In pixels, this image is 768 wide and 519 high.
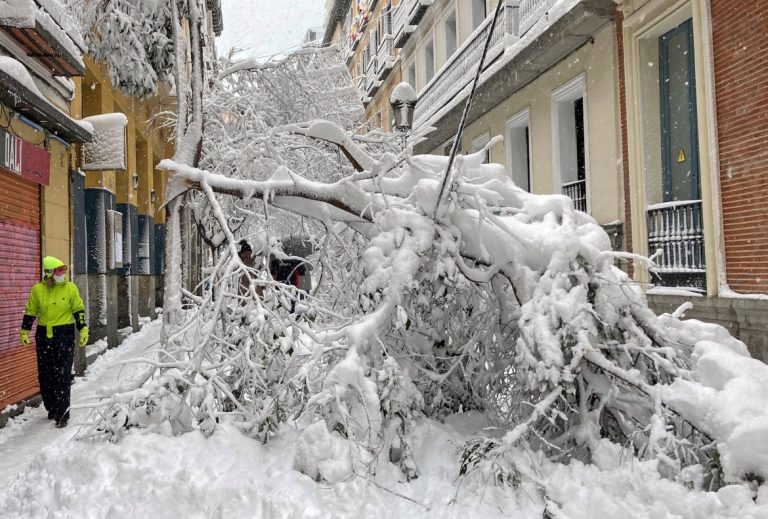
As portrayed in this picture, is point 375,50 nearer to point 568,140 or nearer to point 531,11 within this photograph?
point 531,11

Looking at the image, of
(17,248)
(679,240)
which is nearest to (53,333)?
(17,248)

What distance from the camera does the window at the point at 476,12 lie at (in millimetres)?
16203

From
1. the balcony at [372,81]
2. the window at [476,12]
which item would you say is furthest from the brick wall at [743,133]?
the balcony at [372,81]

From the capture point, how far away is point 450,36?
1906 cm

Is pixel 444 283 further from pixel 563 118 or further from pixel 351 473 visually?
pixel 563 118

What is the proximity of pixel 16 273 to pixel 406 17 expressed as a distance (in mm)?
16919

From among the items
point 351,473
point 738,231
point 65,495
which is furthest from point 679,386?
point 738,231

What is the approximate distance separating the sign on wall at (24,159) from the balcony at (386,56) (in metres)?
18.2

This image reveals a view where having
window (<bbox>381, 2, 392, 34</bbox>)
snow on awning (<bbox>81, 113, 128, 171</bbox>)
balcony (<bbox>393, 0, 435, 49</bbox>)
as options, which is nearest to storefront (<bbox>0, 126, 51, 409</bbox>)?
snow on awning (<bbox>81, 113, 128, 171</bbox>)

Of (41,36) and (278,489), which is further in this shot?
(41,36)

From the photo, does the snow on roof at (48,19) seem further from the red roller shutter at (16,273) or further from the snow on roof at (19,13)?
the red roller shutter at (16,273)

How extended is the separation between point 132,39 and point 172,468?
802 cm

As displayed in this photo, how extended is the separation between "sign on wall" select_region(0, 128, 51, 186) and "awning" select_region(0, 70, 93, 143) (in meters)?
0.39

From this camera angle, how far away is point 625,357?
425 centimetres
